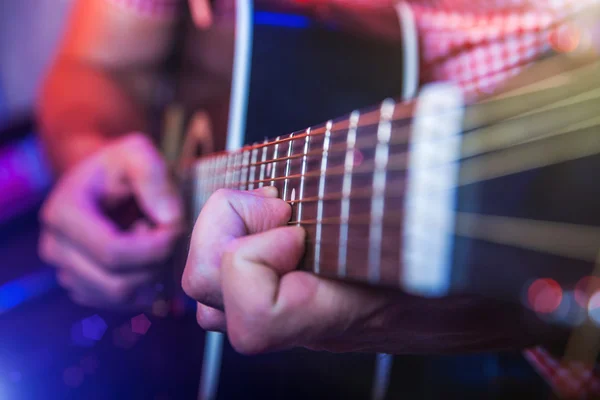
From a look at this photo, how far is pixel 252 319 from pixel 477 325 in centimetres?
13

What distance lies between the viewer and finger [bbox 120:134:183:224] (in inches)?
24.2

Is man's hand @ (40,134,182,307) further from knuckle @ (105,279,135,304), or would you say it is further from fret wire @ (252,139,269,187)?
fret wire @ (252,139,269,187)

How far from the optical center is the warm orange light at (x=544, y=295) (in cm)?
19

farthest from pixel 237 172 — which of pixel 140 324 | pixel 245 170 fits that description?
pixel 140 324

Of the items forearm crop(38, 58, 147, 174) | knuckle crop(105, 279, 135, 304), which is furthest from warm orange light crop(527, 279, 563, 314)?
forearm crop(38, 58, 147, 174)

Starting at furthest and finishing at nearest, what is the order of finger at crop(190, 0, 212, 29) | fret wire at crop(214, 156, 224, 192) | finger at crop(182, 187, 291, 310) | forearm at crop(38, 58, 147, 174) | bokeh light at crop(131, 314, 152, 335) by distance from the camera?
forearm at crop(38, 58, 147, 174) → finger at crop(190, 0, 212, 29) → bokeh light at crop(131, 314, 152, 335) → fret wire at crop(214, 156, 224, 192) → finger at crop(182, 187, 291, 310)

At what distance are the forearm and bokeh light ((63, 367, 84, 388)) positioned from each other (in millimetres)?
351

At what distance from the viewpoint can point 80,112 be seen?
0.87m

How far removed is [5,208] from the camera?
35.7 inches

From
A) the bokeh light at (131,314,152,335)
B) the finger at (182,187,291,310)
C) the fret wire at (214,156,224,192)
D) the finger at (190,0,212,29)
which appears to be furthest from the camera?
the finger at (190,0,212,29)

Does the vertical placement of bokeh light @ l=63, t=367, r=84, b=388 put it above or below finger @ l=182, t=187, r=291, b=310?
below

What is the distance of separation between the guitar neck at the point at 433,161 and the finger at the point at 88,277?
1.54 feet

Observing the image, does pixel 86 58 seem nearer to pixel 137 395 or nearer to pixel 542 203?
pixel 137 395

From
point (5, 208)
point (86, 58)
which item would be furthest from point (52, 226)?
point (86, 58)
